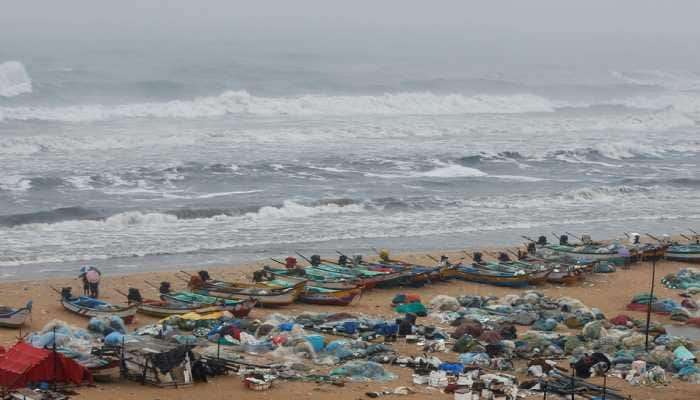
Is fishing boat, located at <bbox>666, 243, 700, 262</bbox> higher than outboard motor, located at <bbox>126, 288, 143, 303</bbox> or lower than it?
higher

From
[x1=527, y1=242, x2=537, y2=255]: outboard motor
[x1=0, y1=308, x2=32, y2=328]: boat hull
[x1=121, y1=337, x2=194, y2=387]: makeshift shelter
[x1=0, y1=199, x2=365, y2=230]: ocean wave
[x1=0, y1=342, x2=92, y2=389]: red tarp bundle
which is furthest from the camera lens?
[x1=0, y1=199, x2=365, y2=230]: ocean wave

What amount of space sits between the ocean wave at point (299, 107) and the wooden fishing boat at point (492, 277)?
98.6ft

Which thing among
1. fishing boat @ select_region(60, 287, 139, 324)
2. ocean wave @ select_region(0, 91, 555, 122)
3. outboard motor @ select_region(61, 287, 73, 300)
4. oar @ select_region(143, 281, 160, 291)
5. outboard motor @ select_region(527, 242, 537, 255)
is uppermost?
ocean wave @ select_region(0, 91, 555, 122)

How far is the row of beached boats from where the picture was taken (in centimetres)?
2266

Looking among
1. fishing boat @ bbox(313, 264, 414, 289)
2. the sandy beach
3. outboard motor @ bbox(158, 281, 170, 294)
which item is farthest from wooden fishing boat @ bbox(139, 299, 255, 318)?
fishing boat @ bbox(313, 264, 414, 289)

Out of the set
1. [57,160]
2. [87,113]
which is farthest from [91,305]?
[87,113]

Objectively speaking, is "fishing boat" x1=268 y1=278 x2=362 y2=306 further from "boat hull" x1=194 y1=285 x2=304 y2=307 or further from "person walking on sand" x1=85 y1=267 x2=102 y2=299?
"person walking on sand" x1=85 y1=267 x2=102 y2=299

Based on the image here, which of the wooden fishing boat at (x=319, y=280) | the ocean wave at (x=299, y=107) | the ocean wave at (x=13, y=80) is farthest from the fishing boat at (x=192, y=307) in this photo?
the ocean wave at (x=13, y=80)

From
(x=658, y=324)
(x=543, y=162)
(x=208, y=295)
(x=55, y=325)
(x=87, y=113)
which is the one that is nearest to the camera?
(x=55, y=325)

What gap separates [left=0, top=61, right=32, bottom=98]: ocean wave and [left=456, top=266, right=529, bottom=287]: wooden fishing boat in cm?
3615

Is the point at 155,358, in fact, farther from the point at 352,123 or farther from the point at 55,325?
the point at 352,123

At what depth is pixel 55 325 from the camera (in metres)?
20.3

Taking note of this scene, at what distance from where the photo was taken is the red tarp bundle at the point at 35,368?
16609 millimetres

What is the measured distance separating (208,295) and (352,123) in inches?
1320
